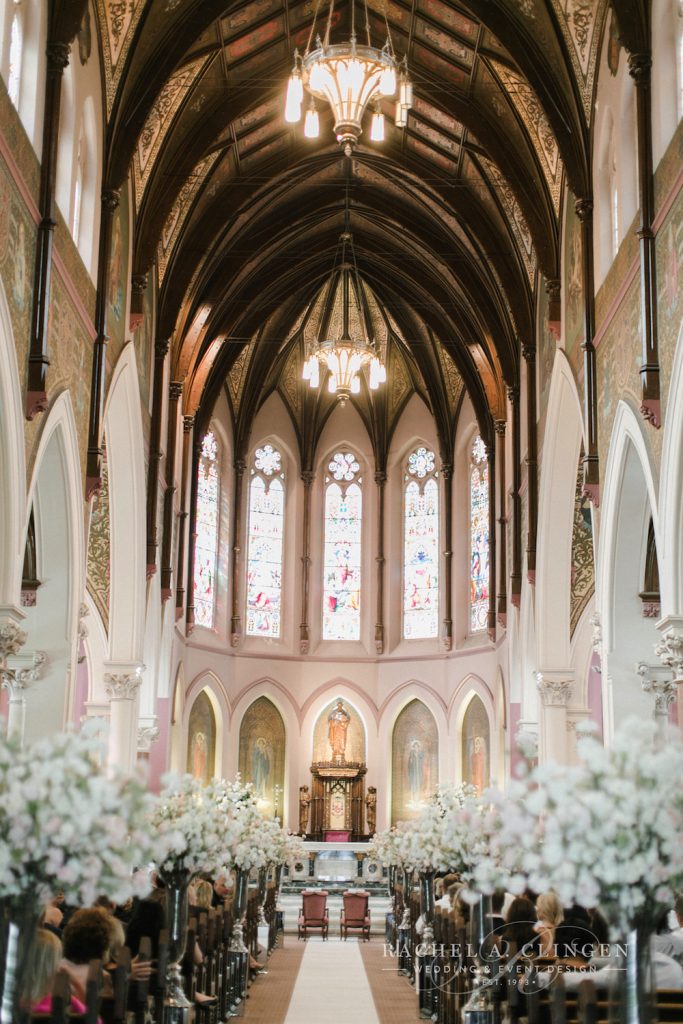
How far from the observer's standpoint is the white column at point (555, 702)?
23375mm

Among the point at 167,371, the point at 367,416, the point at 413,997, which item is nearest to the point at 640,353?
the point at 413,997

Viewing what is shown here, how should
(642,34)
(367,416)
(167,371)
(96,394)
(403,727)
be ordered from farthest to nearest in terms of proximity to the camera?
(367,416), (403,727), (167,371), (96,394), (642,34)

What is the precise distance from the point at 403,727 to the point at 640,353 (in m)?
22.0

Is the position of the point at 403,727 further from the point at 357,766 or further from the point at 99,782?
the point at 99,782

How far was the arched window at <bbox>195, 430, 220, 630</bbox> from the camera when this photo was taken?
112ft

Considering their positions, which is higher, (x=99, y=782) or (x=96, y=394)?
(x=96, y=394)

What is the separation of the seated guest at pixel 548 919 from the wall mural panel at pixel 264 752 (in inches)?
975

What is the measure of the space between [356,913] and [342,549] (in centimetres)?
1460

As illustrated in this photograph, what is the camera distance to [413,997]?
16.8 metres

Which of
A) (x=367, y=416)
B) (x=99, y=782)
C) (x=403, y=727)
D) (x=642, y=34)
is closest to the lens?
(x=99, y=782)

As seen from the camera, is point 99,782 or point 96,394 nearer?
point 99,782

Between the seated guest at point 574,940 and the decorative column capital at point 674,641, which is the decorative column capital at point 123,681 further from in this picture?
the seated guest at point 574,940

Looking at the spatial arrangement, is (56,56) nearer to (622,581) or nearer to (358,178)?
(622,581)

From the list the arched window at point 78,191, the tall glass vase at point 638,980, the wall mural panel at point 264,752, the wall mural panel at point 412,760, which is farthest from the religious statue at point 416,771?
the tall glass vase at point 638,980
